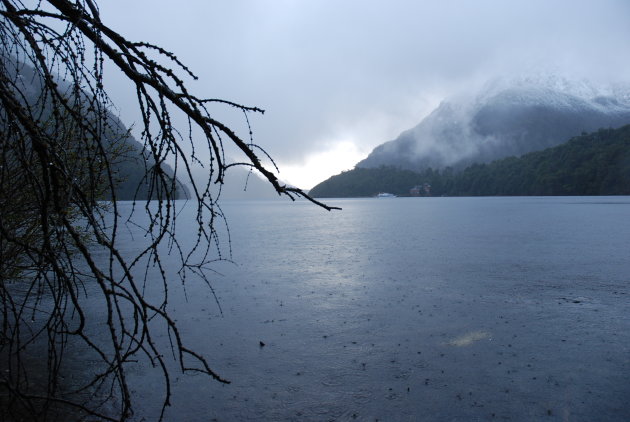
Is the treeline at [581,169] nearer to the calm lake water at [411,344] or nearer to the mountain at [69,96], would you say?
the calm lake water at [411,344]

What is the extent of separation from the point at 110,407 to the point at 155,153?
7.11m

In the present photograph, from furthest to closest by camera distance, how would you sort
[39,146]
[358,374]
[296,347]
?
[296,347], [358,374], [39,146]

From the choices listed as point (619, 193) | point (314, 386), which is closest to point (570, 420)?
point (314, 386)

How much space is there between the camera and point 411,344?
34.9 ft

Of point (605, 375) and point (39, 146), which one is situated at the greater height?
point (39, 146)

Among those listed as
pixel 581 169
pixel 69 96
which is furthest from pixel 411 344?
pixel 581 169

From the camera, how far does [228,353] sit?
10.2 metres

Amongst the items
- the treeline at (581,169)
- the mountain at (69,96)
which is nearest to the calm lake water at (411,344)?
the mountain at (69,96)

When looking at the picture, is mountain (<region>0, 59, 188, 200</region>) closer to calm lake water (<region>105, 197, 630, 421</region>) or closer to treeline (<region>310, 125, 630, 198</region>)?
calm lake water (<region>105, 197, 630, 421</region>)

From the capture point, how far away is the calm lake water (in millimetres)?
7703

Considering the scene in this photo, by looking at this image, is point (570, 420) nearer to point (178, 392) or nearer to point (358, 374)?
point (358, 374)

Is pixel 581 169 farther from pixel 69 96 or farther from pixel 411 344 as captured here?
pixel 69 96

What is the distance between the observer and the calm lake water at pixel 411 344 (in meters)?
7.70

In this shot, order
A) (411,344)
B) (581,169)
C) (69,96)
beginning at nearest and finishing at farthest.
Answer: (69,96) → (411,344) → (581,169)
